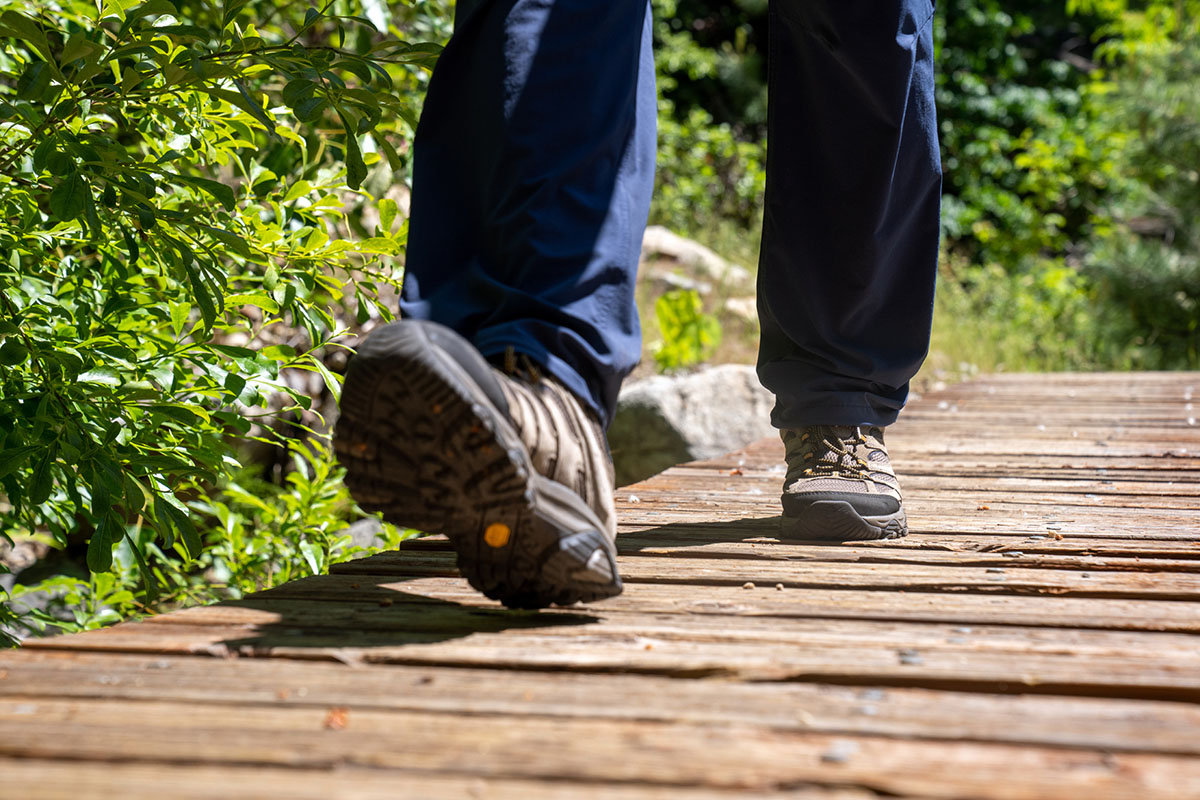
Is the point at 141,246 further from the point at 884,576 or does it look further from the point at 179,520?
the point at 884,576

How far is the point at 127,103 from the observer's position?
65.2 inches

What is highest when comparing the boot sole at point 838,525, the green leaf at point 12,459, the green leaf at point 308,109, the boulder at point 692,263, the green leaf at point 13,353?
the boulder at point 692,263

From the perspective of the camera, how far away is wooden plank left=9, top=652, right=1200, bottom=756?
2.86 feet

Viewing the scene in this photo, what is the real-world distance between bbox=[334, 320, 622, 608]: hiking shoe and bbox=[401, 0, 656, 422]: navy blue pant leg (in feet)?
0.30

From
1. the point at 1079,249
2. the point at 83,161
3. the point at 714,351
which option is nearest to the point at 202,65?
the point at 83,161

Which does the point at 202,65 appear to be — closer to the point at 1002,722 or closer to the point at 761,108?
the point at 1002,722

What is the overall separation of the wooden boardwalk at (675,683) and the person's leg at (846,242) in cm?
16

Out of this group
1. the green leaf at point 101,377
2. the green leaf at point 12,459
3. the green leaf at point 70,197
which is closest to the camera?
the green leaf at point 70,197

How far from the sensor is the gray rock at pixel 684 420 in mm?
4176

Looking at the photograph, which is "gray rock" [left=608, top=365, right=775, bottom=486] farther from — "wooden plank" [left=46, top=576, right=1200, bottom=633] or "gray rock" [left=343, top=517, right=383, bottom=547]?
"wooden plank" [left=46, top=576, right=1200, bottom=633]

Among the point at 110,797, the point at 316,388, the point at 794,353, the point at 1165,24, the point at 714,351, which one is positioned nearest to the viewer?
the point at 110,797

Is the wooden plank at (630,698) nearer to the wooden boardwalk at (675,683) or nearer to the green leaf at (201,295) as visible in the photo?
the wooden boardwalk at (675,683)

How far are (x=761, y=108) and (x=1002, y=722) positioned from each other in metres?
10.6

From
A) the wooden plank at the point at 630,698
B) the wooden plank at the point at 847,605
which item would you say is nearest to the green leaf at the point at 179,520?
the wooden plank at the point at 847,605
